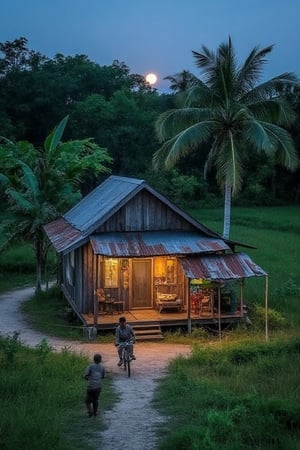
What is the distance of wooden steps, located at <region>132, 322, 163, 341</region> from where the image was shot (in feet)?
66.9

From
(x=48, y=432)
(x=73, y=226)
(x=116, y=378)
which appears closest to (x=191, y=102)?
(x=73, y=226)

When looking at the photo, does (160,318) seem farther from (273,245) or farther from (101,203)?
(273,245)

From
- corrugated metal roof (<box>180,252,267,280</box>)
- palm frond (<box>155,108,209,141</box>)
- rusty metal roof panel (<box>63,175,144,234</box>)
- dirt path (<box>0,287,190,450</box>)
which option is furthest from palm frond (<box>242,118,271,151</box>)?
dirt path (<box>0,287,190,450</box>)

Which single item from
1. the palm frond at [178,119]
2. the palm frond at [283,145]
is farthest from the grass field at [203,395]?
the palm frond at [178,119]

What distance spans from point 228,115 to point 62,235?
7.96 metres

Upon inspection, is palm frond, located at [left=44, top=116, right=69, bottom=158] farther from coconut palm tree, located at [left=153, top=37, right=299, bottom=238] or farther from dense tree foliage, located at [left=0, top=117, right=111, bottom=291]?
coconut palm tree, located at [left=153, top=37, right=299, bottom=238]

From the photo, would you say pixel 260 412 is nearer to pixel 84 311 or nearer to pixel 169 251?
pixel 169 251

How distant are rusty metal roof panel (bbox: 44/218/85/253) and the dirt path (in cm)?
315

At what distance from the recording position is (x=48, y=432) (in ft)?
33.1

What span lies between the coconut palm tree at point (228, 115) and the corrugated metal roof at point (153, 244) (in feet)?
8.79

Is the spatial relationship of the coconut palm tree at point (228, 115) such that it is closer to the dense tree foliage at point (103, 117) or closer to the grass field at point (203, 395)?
the grass field at point (203, 395)

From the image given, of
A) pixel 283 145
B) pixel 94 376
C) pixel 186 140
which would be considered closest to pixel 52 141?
pixel 186 140

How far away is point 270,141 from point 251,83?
2943 mm

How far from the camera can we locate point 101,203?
2431 cm
